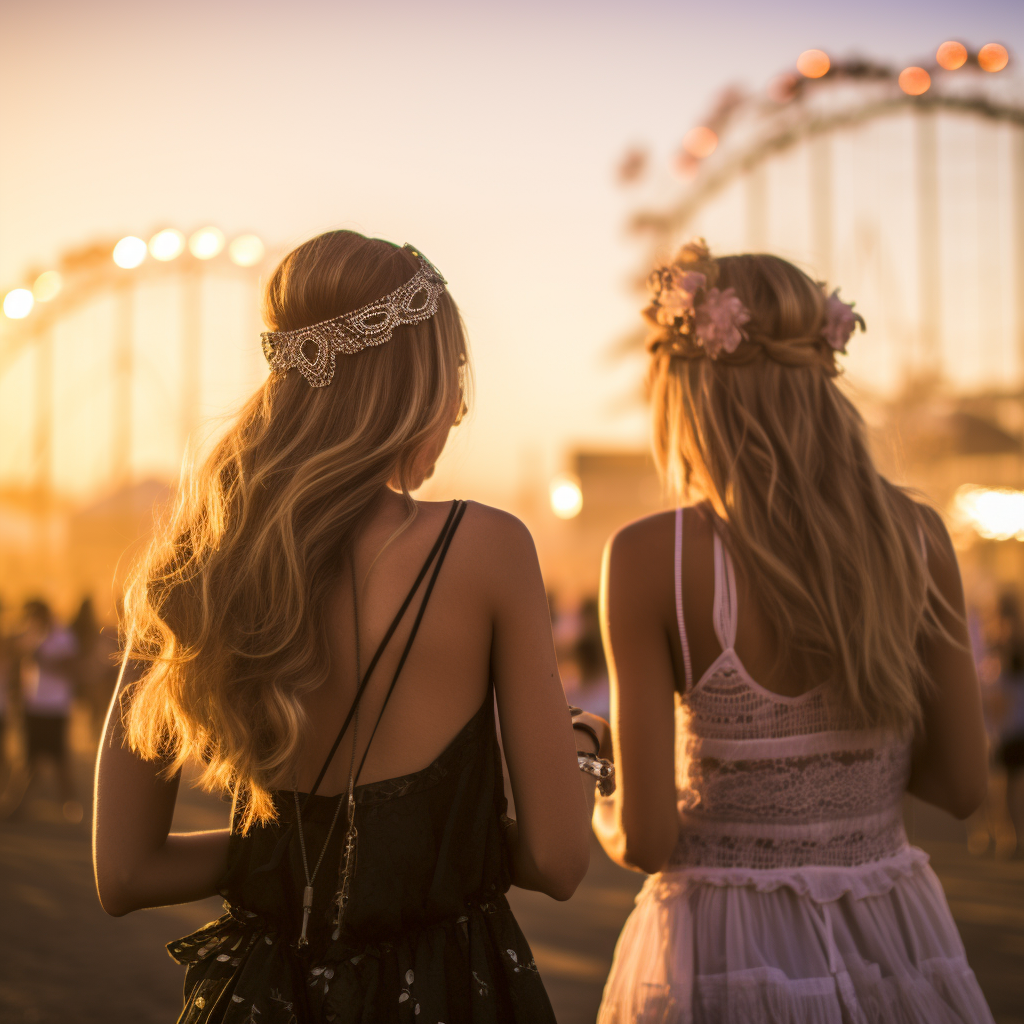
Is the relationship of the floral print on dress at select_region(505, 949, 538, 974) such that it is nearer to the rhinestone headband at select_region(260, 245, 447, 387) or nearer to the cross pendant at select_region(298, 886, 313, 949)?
the cross pendant at select_region(298, 886, 313, 949)

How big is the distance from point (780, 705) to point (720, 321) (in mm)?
714

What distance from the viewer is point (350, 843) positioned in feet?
4.70

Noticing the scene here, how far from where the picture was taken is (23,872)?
23.0ft

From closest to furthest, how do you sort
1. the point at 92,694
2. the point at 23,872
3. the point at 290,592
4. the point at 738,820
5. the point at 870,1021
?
the point at 290,592 → the point at 870,1021 → the point at 738,820 → the point at 23,872 → the point at 92,694

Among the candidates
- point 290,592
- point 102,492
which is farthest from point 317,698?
point 102,492

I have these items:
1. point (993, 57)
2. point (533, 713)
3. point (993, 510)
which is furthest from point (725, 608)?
point (993, 510)

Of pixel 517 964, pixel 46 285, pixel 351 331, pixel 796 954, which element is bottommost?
pixel 796 954

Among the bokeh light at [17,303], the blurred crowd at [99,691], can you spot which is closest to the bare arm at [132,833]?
the blurred crowd at [99,691]

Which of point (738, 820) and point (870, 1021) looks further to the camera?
point (738, 820)

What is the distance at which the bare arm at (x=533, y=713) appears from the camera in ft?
4.80

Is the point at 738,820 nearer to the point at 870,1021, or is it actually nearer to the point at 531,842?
the point at 870,1021

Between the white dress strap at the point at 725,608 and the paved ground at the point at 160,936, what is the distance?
10.8ft

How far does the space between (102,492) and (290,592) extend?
34.3m

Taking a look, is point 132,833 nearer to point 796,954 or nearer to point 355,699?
point 355,699
